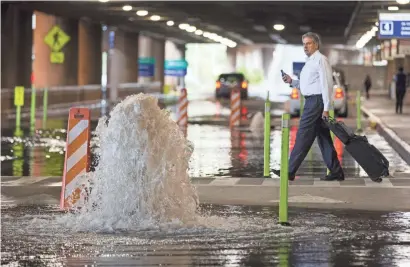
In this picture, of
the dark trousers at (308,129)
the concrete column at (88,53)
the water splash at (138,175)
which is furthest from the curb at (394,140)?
the concrete column at (88,53)

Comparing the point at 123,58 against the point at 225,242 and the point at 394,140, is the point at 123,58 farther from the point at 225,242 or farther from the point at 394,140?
the point at 225,242

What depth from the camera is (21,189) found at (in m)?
13.9

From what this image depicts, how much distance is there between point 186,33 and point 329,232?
5716cm

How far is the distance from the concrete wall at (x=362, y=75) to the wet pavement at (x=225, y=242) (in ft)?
249

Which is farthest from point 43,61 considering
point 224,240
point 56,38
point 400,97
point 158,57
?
point 224,240

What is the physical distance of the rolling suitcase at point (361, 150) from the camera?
13289mm

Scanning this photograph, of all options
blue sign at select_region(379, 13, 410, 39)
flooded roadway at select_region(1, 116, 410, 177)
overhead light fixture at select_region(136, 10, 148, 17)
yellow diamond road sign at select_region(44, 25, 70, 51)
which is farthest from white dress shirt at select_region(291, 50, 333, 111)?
overhead light fixture at select_region(136, 10, 148, 17)

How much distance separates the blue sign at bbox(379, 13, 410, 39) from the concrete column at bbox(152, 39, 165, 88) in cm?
5118

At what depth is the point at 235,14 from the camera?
1848 inches

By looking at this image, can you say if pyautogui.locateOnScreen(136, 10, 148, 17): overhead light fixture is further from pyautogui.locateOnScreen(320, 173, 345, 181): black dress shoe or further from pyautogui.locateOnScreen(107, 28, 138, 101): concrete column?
pyautogui.locateOnScreen(320, 173, 345, 181): black dress shoe

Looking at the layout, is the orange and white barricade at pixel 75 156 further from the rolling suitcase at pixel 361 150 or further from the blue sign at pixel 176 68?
the blue sign at pixel 176 68

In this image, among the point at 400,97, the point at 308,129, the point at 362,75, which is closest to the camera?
the point at 308,129

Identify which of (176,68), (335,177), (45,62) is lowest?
(335,177)

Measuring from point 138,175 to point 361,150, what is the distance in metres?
4.06
